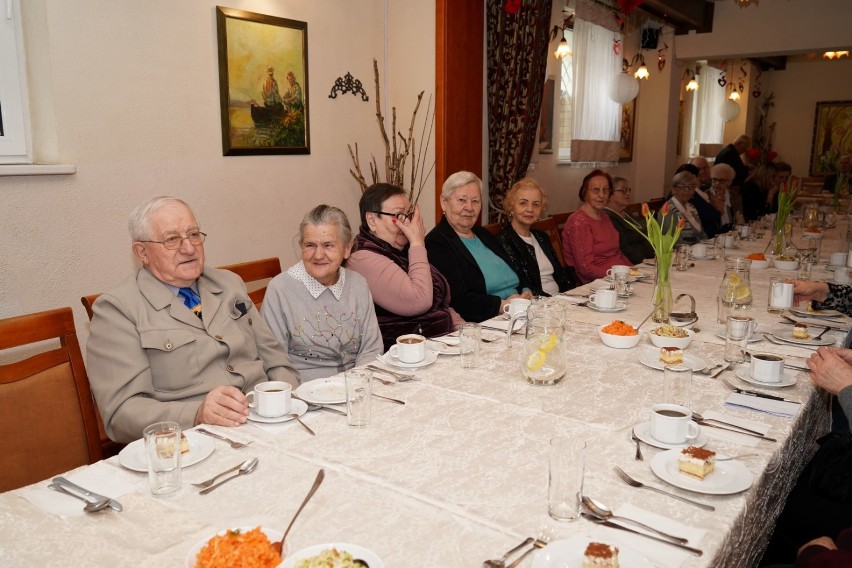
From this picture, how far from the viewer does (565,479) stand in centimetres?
115

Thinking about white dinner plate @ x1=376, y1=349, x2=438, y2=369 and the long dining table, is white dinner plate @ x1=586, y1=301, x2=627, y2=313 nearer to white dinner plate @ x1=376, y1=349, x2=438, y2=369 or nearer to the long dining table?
the long dining table

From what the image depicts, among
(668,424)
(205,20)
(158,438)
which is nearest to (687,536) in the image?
(668,424)

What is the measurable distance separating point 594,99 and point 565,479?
685 centimetres

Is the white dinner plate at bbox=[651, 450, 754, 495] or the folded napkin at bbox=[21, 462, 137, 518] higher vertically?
the white dinner plate at bbox=[651, 450, 754, 495]

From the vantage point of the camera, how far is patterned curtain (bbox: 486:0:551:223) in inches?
204

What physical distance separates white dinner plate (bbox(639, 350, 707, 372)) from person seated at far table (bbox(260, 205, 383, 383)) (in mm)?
922

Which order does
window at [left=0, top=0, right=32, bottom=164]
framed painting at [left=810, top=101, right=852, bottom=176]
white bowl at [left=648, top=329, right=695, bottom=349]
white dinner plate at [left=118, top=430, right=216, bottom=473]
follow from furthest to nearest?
1. framed painting at [left=810, top=101, right=852, bottom=176]
2. window at [left=0, top=0, right=32, bottom=164]
3. white bowl at [left=648, top=329, right=695, bottom=349]
4. white dinner plate at [left=118, top=430, right=216, bottom=473]

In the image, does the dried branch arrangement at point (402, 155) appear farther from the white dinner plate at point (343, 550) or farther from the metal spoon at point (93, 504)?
the white dinner plate at point (343, 550)

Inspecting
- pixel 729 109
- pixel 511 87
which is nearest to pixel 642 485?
pixel 511 87

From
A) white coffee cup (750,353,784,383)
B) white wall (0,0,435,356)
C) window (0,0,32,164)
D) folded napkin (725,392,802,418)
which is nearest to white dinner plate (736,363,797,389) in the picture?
white coffee cup (750,353,784,383)

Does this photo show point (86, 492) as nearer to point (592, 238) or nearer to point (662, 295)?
point (662, 295)

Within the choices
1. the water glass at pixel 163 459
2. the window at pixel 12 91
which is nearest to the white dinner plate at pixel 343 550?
the water glass at pixel 163 459

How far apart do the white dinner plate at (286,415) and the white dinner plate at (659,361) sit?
1003 mm

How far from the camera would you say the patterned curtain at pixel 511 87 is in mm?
5191
